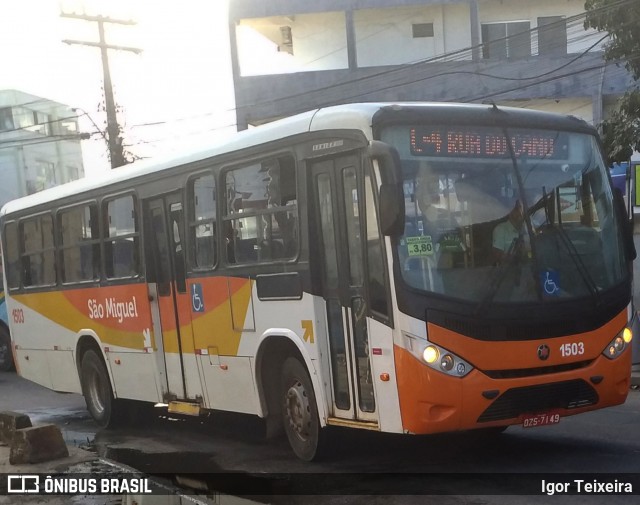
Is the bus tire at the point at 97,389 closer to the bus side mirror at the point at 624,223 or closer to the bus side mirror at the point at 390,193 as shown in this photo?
the bus side mirror at the point at 390,193

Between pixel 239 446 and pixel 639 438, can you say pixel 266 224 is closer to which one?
pixel 239 446

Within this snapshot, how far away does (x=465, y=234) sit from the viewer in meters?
7.18

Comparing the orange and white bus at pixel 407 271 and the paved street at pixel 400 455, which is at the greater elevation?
the orange and white bus at pixel 407 271

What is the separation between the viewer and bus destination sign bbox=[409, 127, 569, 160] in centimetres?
732

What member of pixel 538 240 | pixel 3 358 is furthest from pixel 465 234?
pixel 3 358

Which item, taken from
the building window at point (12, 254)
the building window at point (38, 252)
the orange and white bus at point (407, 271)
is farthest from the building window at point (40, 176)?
the orange and white bus at point (407, 271)

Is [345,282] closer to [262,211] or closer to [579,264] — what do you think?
[262,211]

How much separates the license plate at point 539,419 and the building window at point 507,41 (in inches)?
921

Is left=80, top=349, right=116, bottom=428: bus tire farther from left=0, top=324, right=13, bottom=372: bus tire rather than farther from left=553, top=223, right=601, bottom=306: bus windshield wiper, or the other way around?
left=0, top=324, right=13, bottom=372: bus tire

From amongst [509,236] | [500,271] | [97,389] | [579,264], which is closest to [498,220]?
[509,236]

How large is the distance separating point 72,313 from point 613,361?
24.8ft

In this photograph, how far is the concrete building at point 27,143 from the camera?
48094mm

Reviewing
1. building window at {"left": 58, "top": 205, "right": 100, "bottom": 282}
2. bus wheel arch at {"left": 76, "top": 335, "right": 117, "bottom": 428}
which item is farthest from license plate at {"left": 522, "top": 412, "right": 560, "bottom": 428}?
building window at {"left": 58, "top": 205, "right": 100, "bottom": 282}

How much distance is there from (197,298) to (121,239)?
205 cm
